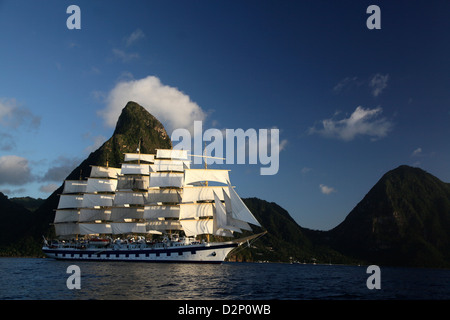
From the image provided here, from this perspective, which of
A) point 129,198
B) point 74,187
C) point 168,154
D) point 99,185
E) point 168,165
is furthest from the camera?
point 74,187

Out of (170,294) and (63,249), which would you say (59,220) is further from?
(170,294)

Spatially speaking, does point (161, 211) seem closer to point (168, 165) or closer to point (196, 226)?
point (168, 165)

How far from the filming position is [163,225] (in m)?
120

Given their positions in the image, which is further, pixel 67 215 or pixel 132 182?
pixel 67 215

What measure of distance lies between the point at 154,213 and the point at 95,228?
88.3ft

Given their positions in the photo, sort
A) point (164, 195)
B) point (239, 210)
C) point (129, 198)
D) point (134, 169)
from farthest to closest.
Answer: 1. point (134, 169)
2. point (129, 198)
3. point (164, 195)
4. point (239, 210)

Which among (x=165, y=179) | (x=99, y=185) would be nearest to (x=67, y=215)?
(x=99, y=185)

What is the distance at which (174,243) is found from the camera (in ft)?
356

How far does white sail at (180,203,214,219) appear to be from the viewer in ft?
354

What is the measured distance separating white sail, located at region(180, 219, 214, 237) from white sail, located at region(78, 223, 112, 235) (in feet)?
127

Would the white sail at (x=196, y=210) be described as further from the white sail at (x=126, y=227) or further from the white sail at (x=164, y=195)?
the white sail at (x=126, y=227)

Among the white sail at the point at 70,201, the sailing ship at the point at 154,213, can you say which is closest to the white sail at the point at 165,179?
the sailing ship at the point at 154,213

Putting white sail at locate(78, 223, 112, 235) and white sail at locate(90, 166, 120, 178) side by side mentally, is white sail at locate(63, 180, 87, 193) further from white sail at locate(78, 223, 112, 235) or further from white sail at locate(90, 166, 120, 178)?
white sail at locate(78, 223, 112, 235)
